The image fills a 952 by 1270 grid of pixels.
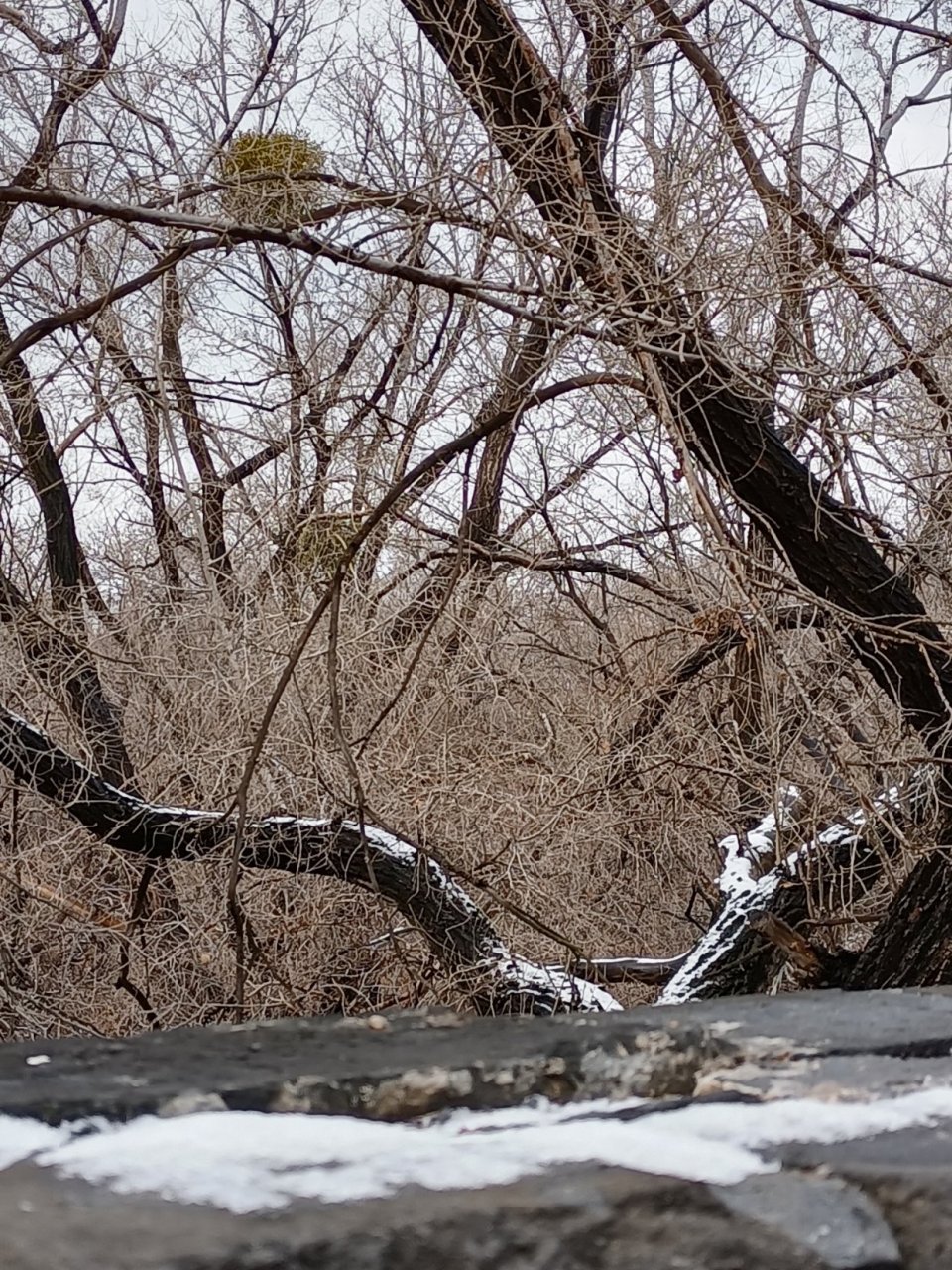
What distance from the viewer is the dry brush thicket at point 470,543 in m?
3.01

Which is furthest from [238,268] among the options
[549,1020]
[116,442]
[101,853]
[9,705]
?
[549,1020]

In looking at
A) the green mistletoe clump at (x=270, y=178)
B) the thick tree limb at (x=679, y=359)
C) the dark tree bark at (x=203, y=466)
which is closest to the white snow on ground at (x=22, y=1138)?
the thick tree limb at (x=679, y=359)

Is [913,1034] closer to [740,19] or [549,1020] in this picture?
[549,1020]

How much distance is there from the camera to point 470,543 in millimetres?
3770

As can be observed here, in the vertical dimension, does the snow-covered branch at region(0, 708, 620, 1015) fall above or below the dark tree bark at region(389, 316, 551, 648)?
below

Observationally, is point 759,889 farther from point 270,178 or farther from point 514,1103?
point 514,1103

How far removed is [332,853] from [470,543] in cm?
106

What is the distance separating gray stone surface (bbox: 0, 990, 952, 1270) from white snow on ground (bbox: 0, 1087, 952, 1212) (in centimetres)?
1

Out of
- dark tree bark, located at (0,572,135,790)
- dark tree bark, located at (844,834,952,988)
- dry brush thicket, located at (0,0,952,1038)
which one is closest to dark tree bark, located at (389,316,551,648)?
dry brush thicket, located at (0,0,952,1038)

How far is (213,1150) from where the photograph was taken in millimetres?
638

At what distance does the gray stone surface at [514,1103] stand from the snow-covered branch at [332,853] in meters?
2.73

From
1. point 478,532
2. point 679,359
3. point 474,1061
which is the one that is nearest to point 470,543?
point 478,532

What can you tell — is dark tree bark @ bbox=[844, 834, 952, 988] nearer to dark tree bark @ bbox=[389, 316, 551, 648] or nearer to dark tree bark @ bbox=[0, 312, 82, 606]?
dark tree bark @ bbox=[389, 316, 551, 648]

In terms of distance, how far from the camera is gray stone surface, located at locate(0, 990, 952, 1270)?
58 centimetres
